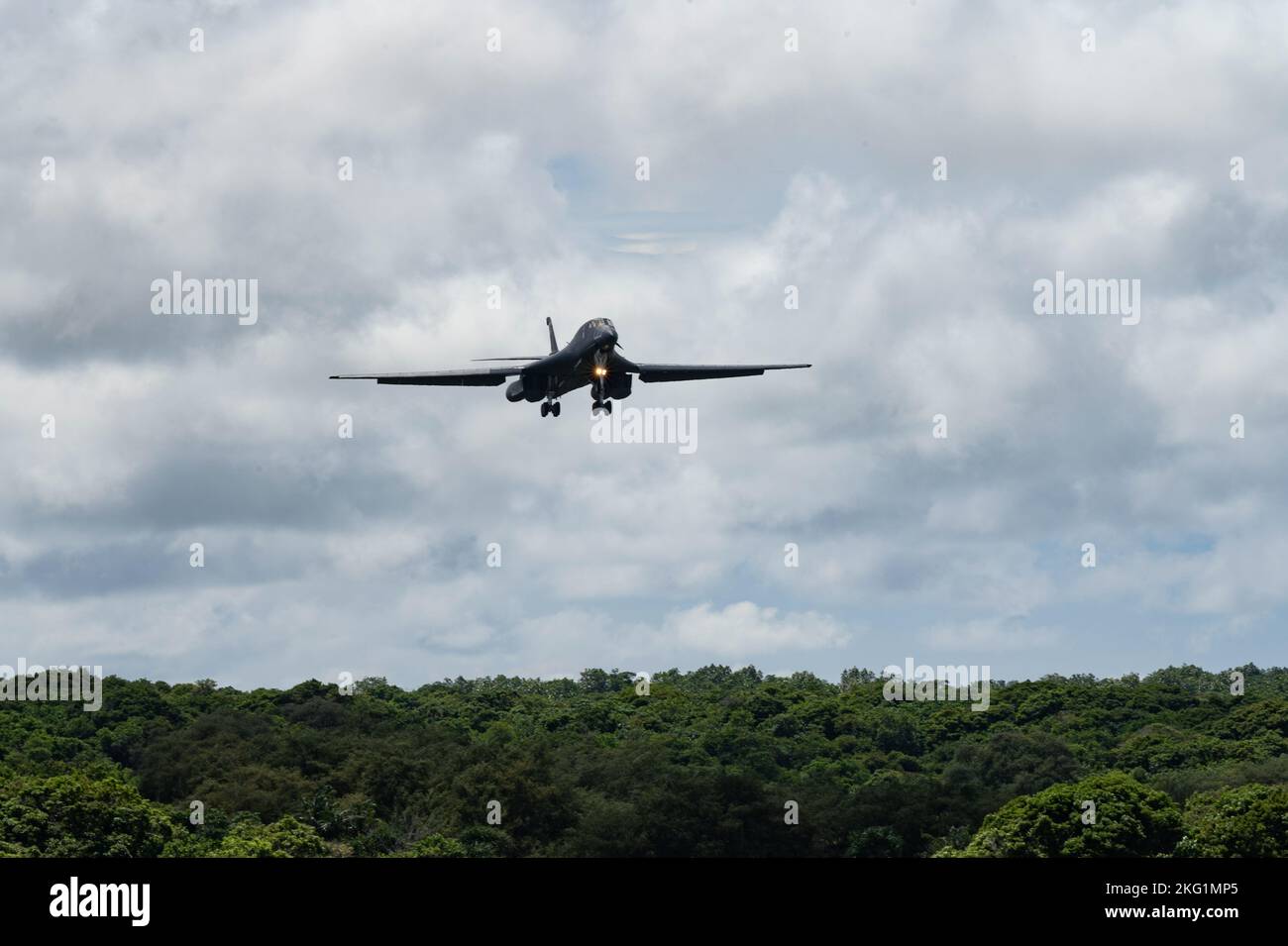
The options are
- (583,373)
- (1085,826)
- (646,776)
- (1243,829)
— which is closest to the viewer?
(583,373)

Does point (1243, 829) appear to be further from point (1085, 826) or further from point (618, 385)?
point (618, 385)

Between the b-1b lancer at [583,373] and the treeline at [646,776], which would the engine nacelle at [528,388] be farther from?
the treeline at [646,776]

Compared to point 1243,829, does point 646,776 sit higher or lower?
higher

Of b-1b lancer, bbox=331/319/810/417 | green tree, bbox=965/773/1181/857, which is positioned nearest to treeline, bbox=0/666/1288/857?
green tree, bbox=965/773/1181/857

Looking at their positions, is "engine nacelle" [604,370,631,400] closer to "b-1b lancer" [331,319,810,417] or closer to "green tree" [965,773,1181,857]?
"b-1b lancer" [331,319,810,417]

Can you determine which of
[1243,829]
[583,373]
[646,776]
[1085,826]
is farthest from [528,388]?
[646,776]

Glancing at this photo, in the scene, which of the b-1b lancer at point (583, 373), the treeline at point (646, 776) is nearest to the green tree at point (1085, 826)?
the treeline at point (646, 776)

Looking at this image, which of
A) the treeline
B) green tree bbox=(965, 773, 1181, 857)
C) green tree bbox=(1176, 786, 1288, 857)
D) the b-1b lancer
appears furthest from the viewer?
the treeline

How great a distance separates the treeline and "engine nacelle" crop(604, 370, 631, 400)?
1366 inches

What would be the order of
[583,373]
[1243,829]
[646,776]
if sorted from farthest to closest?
[646,776], [1243,829], [583,373]

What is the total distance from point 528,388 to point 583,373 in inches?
141

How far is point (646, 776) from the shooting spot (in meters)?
114

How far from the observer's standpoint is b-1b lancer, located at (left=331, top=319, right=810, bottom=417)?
64.4 metres
